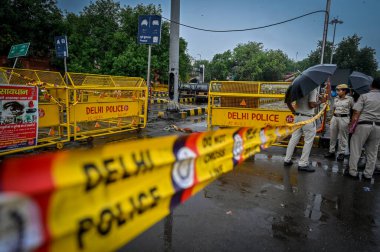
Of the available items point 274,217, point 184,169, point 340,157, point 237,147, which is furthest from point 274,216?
point 340,157

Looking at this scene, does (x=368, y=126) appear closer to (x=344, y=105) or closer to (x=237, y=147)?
(x=344, y=105)

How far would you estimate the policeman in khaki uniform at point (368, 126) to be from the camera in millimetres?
4926

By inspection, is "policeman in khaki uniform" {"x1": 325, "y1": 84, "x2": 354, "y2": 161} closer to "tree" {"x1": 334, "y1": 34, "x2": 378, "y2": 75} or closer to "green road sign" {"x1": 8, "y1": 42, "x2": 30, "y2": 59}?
"green road sign" {"x1": 8, "y1": 42, "x2": 30, "y2": 59}

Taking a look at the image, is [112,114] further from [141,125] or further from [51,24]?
[51,24]

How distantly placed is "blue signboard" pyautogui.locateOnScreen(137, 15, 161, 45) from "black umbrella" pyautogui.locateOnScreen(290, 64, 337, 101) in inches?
252

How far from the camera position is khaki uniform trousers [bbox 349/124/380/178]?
501 cm

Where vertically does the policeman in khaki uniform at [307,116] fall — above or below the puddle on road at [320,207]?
above

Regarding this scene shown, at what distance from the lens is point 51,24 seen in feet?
76.3

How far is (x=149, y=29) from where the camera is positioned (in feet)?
33.7

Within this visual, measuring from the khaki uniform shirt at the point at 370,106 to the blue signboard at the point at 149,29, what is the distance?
7.32m

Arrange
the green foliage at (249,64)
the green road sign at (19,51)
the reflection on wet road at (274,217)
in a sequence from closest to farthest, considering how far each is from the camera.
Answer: the reflection on wet road at (274,217) → the green road sign at (19,51) → the green foliage at (249,64)

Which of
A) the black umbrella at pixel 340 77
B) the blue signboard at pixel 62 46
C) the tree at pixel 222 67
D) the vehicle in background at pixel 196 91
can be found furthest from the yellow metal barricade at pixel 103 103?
the tree at pixel 222 67

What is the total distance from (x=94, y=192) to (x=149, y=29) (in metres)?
9.90

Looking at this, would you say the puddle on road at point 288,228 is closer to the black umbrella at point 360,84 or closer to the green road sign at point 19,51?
the black umbrella at point 360,84
